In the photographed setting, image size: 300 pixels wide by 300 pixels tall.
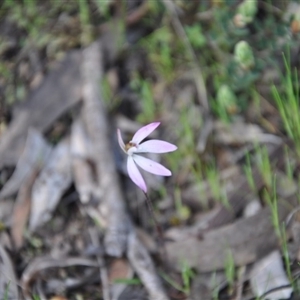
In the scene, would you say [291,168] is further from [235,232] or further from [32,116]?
[32,116]

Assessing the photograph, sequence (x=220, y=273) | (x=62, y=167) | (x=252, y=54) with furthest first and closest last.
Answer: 1. (x=62, y=167)
2. (x=252, y=54)
3. (x=220, y=273)

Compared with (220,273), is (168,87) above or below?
above

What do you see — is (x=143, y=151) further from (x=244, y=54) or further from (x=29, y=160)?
(x=29, y=160)

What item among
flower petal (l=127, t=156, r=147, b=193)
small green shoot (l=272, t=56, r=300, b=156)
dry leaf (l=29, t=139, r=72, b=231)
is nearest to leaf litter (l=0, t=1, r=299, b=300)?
dry leaf (l=29, t=139, r=72, b=231)

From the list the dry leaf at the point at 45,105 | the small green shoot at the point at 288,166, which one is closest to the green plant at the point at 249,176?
the small green shoot at the point at 288,166

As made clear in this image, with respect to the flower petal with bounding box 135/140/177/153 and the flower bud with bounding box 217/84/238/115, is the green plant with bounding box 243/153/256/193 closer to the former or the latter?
the flower bud with bounding box 217/84/238/115

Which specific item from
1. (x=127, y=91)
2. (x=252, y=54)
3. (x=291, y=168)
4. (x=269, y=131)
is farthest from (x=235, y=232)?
(x=127, y=91)
